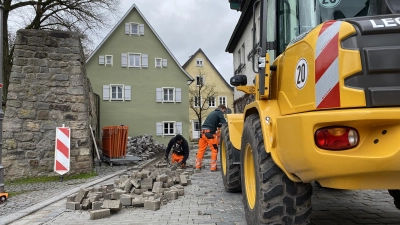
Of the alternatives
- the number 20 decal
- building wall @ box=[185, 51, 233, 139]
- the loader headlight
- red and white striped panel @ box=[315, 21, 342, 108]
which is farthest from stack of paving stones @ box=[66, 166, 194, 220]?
building wall @ box=[185, 51, 233, 139]

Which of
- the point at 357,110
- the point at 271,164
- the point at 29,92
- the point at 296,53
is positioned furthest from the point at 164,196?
the point at 29,92

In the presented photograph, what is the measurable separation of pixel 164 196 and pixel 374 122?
4195 mm

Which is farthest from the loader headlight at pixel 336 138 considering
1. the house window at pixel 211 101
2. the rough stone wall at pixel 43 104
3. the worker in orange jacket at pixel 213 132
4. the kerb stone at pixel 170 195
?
the house window at pixel 211 101

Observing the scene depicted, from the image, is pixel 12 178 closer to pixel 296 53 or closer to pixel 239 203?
pixel 239 203

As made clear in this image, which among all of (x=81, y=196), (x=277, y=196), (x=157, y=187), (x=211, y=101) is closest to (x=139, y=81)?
(x=211, y=101)

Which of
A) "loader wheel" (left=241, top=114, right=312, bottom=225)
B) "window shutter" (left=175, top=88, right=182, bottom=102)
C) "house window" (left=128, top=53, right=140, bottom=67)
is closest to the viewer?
"loader wheel" (left=241, top=114, right=312, bottom=225)

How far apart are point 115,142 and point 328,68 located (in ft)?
35.4

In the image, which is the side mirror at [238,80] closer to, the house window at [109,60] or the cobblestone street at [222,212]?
the cobblestone street at [222,212]

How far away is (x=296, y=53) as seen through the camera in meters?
2.73

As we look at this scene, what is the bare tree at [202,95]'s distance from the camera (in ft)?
139

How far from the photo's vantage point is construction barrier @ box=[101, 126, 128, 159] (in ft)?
40.4

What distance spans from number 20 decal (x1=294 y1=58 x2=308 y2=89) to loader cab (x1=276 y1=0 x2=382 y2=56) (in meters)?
0.26

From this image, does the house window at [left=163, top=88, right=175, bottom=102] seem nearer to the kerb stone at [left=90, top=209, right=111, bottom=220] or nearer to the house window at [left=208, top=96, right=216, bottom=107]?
the house window at [left=208, top=96, right=216, bottom=107]

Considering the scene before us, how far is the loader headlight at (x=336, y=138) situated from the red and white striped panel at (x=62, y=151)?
7359 mm
